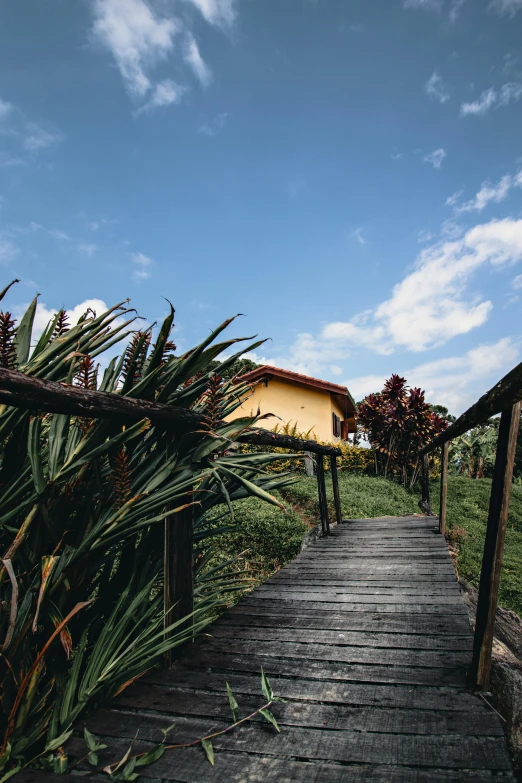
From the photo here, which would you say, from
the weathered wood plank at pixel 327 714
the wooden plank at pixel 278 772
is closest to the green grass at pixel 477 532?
the weathered wood plank at pixel 327 714

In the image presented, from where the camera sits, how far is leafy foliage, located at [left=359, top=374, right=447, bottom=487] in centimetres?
1398

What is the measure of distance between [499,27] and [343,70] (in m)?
5.16

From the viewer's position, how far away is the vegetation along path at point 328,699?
1323 millimetres

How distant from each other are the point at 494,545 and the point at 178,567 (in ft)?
4.27

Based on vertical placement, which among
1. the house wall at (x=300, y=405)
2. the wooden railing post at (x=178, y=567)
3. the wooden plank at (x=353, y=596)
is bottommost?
the wooden plank at (x=353, y=596)

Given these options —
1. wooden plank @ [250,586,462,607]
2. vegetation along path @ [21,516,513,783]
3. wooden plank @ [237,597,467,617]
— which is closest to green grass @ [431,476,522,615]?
wooden plank @ [250,586,462,607]

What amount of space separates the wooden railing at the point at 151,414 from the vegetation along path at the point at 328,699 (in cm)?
31

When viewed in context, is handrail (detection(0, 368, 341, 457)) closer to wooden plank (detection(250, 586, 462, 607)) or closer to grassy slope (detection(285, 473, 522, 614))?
wooden plank (detection(250, 586, 462, 607))

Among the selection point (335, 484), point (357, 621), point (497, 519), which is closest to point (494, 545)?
point (497, 519)

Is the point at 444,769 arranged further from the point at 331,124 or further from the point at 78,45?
the point at 331,124

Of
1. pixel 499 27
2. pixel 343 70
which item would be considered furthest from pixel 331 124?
pixel 499 27

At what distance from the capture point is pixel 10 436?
6.13 feet

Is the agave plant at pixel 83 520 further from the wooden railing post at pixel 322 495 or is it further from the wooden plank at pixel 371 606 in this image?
the wooden railing post at pixel 322 495

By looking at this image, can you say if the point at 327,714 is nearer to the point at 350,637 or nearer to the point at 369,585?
the point at 350,637
